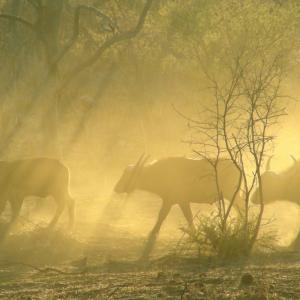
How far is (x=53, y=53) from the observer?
19.2m

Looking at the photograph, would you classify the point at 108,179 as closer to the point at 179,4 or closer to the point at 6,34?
the point at 6,34

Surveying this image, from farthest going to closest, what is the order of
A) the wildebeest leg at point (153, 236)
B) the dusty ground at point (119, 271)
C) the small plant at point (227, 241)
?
the wildebeest leg at point (153, 236) < the small plant at point (227, 241) < the dusty ground at point (119, 271)

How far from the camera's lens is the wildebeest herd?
43.1 ft

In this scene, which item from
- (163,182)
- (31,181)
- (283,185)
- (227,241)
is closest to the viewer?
(227,241)

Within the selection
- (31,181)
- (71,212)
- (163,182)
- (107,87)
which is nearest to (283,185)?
(163,182)

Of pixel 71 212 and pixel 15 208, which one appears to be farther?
pixel 71 212

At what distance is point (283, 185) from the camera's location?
1301 centimetres

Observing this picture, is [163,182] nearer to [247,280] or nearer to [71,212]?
[71,212]

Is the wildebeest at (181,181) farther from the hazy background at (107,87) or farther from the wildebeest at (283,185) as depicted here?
the hazy background at (107,87)

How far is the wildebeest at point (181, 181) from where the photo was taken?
13.2 metres

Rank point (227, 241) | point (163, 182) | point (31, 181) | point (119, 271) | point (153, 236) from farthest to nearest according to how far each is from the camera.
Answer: point (163, 182), point (31, 181), point (153, 236), point (227, 241), point (119, 271)

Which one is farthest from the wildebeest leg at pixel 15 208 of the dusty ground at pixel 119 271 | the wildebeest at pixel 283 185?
the wildebeest at pixel 283 185

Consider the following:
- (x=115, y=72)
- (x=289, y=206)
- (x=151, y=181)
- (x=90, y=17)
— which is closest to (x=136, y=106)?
(x=115, y=72)

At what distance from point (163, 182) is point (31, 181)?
2465 mm
